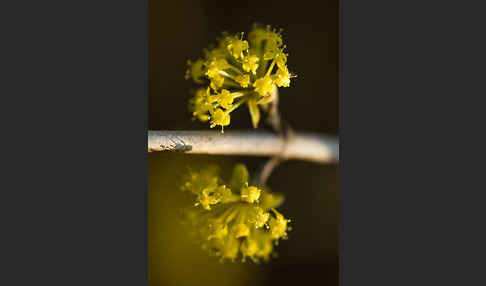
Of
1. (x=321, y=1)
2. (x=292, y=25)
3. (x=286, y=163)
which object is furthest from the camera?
(x=286, y=163)

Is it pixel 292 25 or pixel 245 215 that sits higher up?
pixel 292 25

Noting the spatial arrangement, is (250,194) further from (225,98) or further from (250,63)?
(250,63)

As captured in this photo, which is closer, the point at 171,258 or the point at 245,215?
the point at 245,215

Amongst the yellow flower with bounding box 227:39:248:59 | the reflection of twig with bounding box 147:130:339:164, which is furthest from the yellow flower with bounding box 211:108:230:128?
the yellow flower with bounding box 227:39:248:59

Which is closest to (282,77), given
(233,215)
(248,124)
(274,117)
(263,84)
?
(263,84)

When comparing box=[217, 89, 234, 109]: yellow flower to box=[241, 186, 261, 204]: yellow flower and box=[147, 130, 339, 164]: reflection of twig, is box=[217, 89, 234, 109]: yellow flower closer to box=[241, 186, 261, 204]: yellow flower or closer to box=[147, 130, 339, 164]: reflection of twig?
box=[147, 130, 339, 164]: reflection of twig

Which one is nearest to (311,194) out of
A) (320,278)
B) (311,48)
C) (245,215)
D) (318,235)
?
(318,235)

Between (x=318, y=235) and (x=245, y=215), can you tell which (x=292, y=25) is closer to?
(x=245, y=215)
